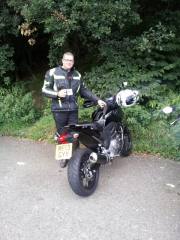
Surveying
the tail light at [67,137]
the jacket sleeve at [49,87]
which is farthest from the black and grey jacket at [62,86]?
the tail light at [67,137]

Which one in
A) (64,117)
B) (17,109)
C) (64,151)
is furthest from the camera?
(17,109)

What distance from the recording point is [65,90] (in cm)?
618

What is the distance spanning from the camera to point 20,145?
815 cm

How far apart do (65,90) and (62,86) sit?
6.3 inches

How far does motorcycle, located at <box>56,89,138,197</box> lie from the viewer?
559cm

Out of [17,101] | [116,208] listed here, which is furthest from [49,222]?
[17,101]

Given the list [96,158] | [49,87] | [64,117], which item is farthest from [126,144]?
[49,87]

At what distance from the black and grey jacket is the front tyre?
3.29ft

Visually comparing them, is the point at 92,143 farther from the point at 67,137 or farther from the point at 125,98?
the point at 125,98

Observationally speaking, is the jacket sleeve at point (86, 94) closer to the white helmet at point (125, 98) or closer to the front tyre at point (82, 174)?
the white helmet at point (125, 98)

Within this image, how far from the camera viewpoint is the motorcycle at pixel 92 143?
559 cm

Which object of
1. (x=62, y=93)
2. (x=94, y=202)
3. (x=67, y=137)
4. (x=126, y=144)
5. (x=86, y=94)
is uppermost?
(x=62, y=93)

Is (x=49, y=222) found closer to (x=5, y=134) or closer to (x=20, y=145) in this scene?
(x=20, y=145)

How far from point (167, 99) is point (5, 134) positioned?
352 cm
